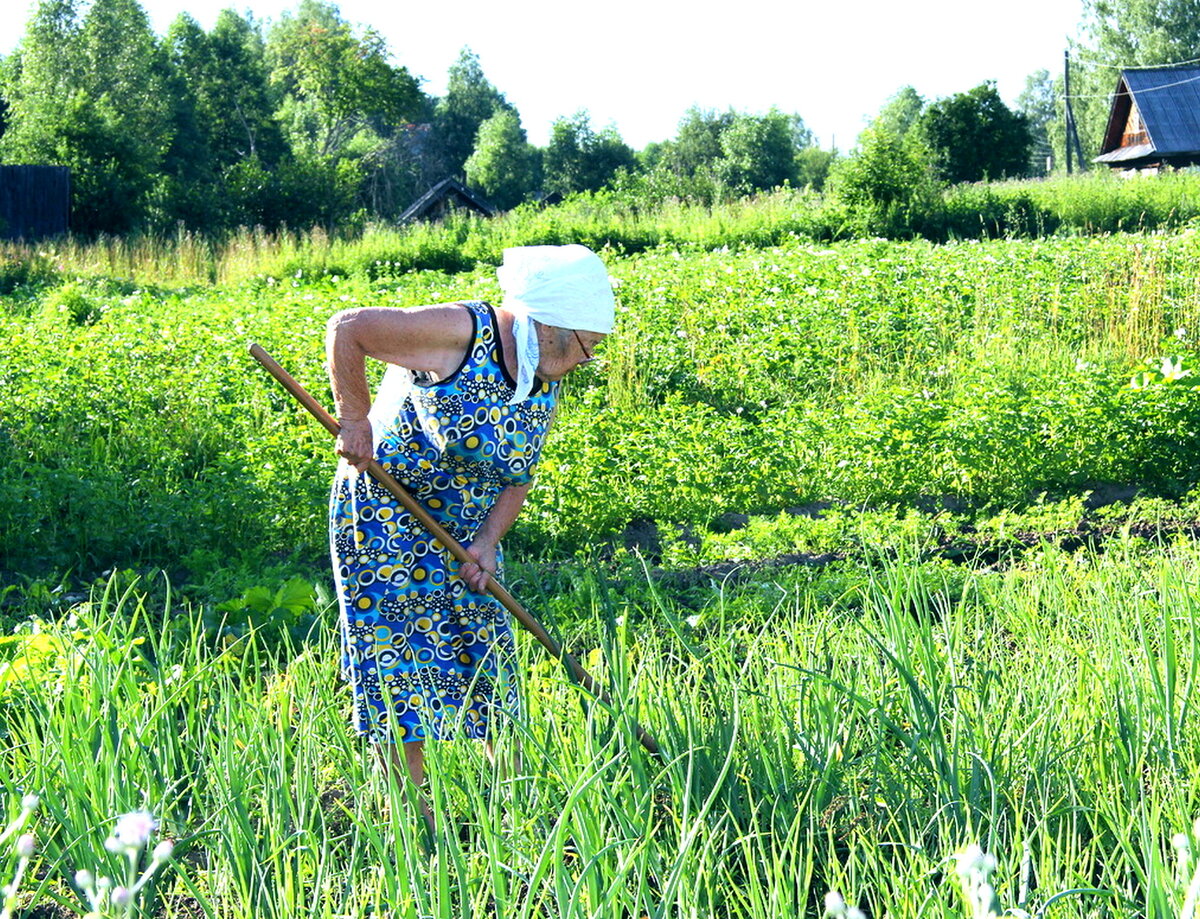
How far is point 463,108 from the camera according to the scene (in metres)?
67.1

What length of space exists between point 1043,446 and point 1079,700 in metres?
3.71

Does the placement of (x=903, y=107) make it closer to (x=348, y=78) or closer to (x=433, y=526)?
(x=348, y=78)

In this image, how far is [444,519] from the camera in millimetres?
2816

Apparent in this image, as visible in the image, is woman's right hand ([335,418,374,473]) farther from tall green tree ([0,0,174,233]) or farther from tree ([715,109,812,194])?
tree ([715,109,812,194])

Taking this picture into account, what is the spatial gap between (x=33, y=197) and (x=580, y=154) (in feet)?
102

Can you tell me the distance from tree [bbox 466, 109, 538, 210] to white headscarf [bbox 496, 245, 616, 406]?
51649 millimetres

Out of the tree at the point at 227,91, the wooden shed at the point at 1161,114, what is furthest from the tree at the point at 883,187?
the tree at the point at 227,91

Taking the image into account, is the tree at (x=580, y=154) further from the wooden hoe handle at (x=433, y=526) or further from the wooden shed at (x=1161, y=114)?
the wooden hoe handle at (x=433, y=526)

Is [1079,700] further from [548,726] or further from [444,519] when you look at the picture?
[444,519]

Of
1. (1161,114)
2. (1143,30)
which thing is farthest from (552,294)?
(1143,30)

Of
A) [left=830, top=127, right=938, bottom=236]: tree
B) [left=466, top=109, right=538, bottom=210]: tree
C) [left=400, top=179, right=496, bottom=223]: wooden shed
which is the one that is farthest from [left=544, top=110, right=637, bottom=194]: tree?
[left=830, top=127, right=938, bottom=236]: tree

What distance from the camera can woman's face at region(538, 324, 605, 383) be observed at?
8.68 feet

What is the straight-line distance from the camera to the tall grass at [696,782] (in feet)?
6.49

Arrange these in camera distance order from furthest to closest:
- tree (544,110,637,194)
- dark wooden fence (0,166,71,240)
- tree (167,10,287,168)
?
tree (544,110,637,194)
tree (167,10,287,168)
dark wooden fence (0,166,71,240)
